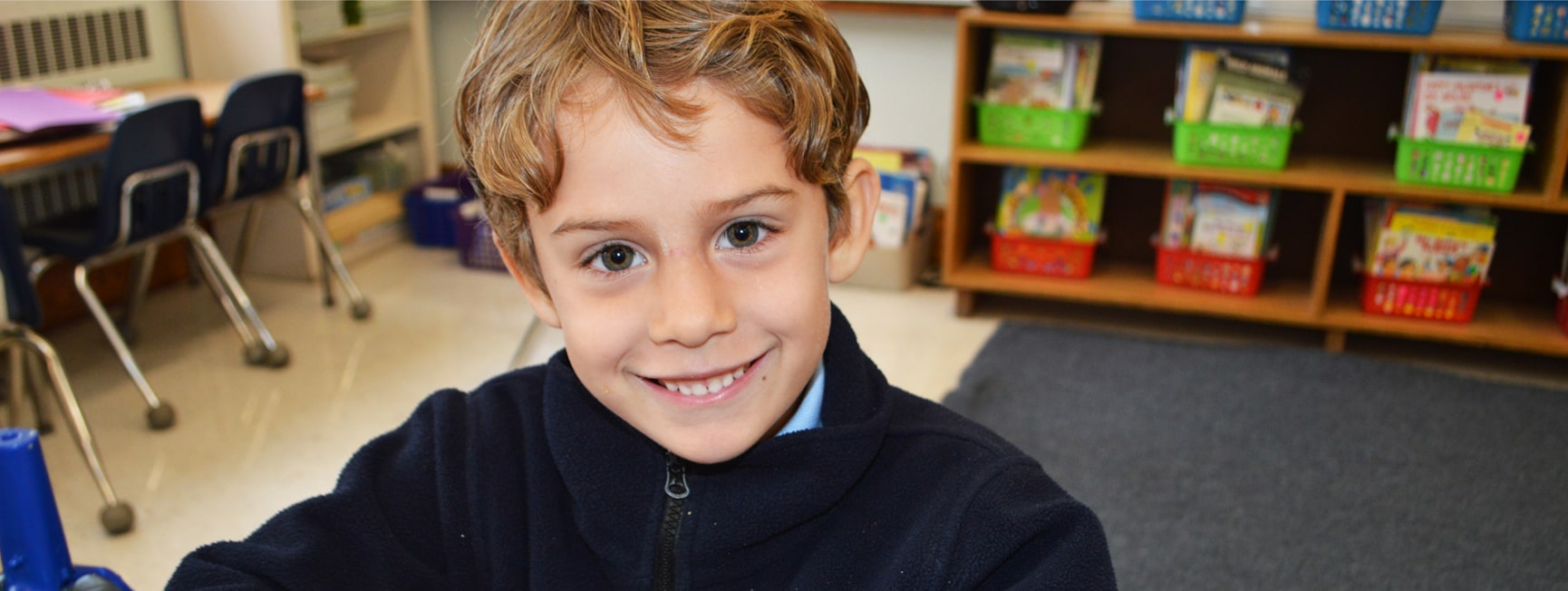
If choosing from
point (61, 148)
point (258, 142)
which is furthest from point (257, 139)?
point (61, 148)

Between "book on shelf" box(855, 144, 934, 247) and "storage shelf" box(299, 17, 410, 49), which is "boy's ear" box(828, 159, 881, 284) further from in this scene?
"storage shelf" box(299, 17, 410, 49)

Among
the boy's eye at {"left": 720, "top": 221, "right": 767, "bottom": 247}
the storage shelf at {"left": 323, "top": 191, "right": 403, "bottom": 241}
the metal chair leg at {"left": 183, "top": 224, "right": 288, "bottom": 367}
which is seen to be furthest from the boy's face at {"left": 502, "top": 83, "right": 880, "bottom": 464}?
the storage shelf at {"left": 323, "top": 191, "right": 403, "bottom": 241}

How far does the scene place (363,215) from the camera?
3703 mm

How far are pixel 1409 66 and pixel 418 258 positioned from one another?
2.65 meters

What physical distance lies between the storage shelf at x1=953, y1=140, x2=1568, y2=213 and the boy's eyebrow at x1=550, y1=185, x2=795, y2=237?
2262 mm

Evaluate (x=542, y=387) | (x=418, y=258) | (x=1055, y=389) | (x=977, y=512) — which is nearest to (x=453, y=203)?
(x=418, y=258)

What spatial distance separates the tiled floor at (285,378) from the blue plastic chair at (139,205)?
0.56ft

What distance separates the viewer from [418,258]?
3.73 meters

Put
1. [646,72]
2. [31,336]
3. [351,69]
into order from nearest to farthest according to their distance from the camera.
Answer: [646,72] < [31,336] < [351,69]

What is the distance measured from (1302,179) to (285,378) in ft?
→ 7.46

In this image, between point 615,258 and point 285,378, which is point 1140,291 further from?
point 615,258

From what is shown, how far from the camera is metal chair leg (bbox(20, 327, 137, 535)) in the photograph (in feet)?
6.99

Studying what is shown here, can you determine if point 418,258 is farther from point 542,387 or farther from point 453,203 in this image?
point 542,387

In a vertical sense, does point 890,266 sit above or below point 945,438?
below
